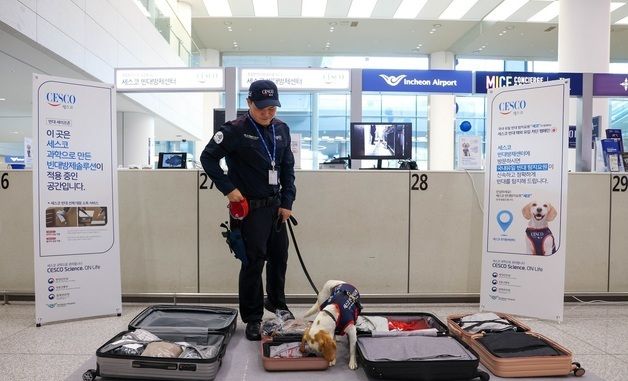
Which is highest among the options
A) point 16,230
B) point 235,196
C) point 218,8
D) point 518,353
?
point 218,8

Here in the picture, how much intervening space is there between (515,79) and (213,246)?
293 cm

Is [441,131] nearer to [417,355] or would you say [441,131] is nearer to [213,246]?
[213,246]

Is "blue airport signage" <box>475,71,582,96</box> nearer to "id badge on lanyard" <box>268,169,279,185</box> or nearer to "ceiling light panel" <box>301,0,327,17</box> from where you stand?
"id badge on lanyard" <box>268,169,279,185</box>

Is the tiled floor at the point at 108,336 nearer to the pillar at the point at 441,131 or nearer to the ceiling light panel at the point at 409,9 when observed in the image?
the ceiling light panel at the point at 409,9

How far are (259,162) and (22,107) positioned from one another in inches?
402

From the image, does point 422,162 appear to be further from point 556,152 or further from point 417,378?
point 417,378

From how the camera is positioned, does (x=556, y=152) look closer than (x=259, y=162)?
No

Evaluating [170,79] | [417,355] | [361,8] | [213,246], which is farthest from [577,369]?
[361,8]

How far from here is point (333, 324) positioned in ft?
7.41

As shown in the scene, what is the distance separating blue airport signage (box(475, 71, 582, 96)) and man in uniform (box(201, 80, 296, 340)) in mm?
2139

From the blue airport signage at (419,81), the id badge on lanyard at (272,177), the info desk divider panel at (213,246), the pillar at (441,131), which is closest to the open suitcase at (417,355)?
the id badge on lanyard at (272,177)

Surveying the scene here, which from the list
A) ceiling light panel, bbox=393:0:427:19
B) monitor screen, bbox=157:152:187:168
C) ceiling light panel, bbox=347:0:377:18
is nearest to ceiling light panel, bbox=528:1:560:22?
ceiling light panel, bbox=393:0:427:19

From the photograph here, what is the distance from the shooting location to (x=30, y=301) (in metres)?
3.47

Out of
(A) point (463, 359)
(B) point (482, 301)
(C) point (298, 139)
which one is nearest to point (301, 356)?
(A) point (463, 359)
